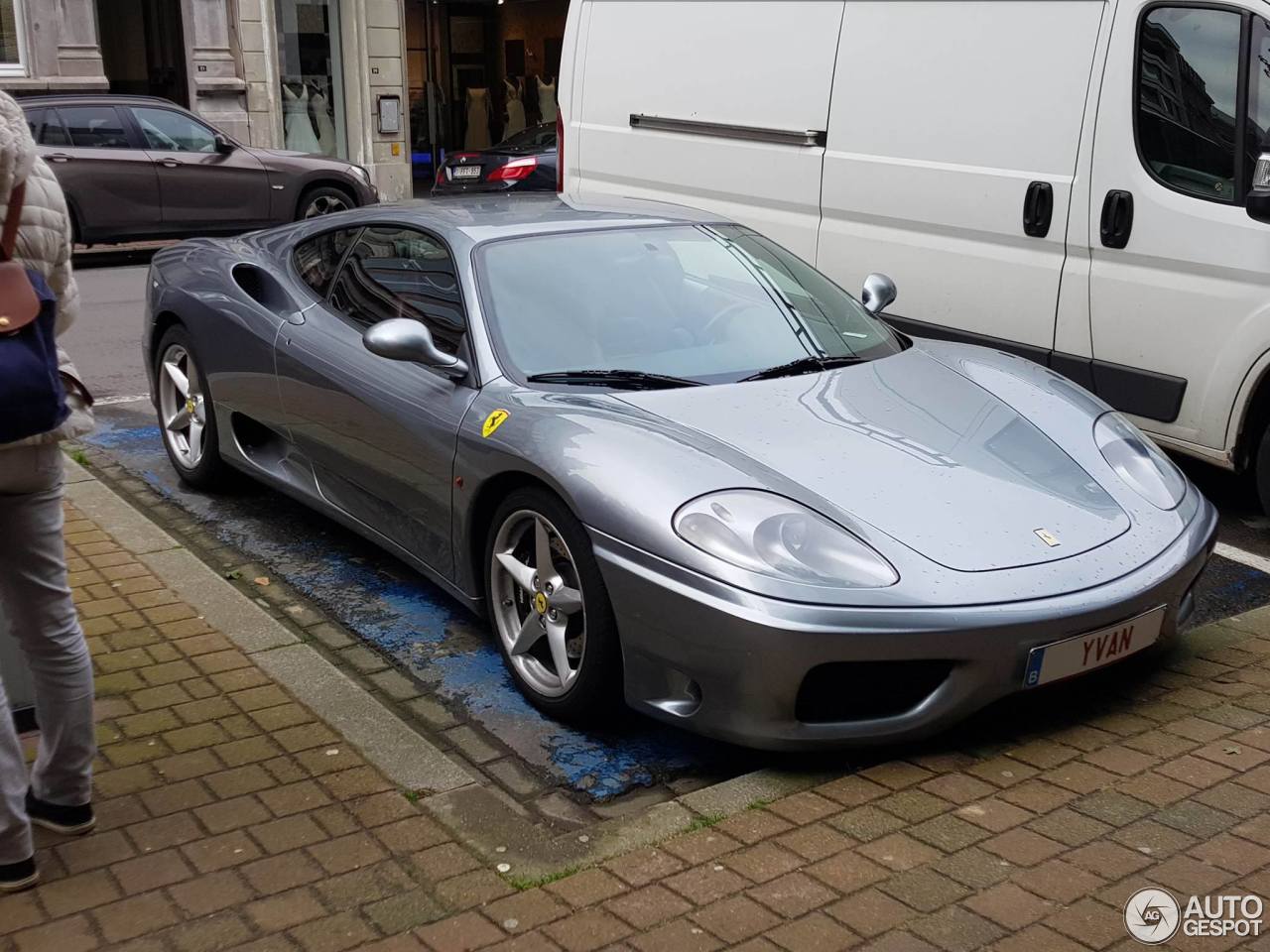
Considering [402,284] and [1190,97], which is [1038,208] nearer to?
[1190,97]

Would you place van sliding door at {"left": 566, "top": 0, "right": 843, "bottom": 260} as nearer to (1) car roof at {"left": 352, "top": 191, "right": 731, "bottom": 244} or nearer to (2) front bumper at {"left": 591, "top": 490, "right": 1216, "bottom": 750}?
(1) car roof at {"left": 352, "top": 191, "right": 731, "bottom": 244}

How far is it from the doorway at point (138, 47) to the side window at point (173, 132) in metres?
8.50

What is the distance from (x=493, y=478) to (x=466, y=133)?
21.6 m

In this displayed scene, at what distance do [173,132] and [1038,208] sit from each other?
11.1 metres

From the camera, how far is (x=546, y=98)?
2486cm

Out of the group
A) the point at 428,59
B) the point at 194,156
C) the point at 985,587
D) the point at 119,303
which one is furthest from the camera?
the point at 428,59

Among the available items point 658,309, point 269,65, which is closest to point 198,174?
point 269,65

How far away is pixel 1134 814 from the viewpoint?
3.22 m

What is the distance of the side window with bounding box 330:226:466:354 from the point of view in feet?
15.0

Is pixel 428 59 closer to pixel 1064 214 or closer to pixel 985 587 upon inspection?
pixel 1064 214

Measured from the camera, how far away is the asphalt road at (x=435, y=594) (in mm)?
3838

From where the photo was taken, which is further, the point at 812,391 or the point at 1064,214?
the point at 1064,214

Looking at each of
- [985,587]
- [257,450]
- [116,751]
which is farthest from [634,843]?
[257,450]

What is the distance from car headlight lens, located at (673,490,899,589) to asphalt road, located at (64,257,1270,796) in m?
0.70
